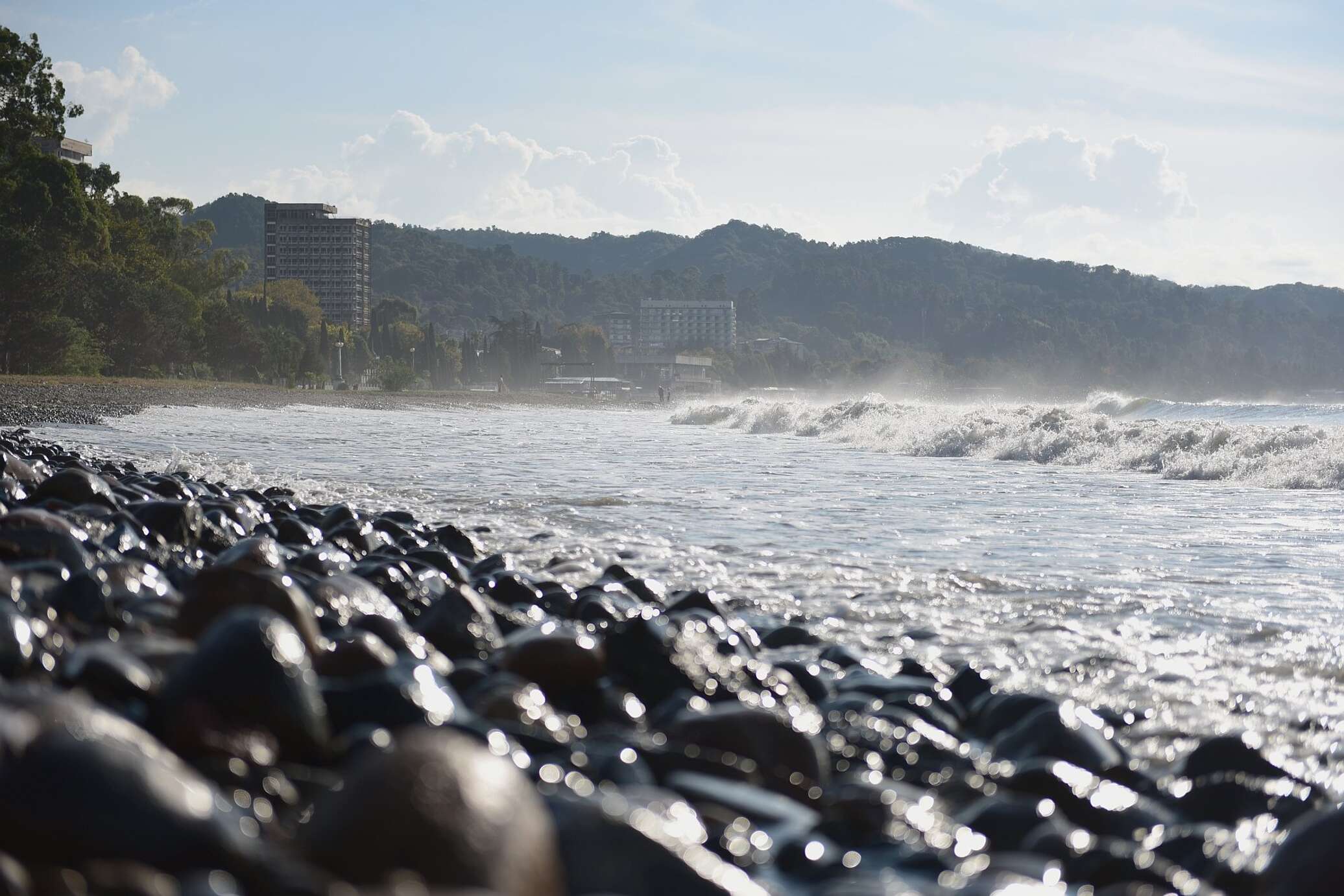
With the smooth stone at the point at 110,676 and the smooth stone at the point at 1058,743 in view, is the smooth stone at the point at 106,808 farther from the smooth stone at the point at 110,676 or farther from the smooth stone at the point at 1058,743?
the smooth stone at the point at 1058,743

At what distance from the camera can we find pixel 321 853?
1829 mm

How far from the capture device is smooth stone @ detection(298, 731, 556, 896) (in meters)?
1.75

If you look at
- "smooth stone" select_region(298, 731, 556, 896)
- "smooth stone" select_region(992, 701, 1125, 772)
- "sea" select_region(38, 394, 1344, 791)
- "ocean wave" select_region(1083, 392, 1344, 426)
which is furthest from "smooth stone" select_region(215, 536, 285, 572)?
"ocean wave" select_region(1083, 392, 1344, 426)

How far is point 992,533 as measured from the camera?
9.48 m

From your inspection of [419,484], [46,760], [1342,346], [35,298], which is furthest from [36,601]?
[1342,346]

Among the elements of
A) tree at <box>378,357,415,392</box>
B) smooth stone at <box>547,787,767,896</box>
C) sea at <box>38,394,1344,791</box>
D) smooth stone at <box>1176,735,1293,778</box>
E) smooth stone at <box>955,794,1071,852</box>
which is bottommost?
sea at <box>38,394,1344,791</box>

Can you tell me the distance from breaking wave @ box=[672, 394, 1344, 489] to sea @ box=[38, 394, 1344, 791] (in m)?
0.07

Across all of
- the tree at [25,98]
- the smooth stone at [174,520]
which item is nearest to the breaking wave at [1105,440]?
the smooth stone at [174,520]

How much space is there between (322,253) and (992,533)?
19812 centimetres

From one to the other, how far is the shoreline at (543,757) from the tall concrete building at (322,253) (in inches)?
7714

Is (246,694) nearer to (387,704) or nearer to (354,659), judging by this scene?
(387,704)

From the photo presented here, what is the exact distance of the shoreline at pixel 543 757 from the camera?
5.95 feet

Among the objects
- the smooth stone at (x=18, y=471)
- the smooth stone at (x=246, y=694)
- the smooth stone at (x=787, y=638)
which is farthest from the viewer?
the smooth stone at (x=18, y=471)

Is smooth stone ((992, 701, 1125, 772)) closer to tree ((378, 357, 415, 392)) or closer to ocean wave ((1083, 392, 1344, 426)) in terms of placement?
ocean wave ((1083, 392, 1344, 426))
